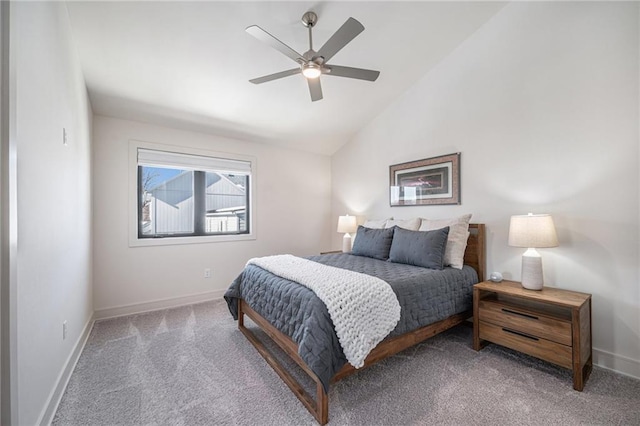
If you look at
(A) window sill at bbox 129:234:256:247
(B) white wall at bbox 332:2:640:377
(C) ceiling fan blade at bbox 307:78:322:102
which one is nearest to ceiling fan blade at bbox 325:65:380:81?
(C) ceiling fan blade at bbox 307:78:322:102

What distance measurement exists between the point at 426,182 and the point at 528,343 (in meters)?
1.93

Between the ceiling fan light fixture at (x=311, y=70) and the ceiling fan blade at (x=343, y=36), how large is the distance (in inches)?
3.8

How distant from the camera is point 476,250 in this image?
9.30 feet

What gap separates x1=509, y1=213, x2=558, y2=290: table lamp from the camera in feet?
6.99

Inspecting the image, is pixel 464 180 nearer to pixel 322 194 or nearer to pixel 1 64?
pixel 322 194

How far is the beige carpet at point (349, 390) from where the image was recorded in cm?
158

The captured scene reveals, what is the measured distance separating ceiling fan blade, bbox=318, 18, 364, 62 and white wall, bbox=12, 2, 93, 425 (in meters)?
1.59

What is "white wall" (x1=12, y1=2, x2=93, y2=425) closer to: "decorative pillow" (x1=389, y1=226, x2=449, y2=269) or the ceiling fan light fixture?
the ceiling fan light fixture

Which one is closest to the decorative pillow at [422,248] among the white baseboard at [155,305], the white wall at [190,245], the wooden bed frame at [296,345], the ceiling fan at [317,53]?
the wooden bed frame at [296,345]

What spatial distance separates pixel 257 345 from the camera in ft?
7.80

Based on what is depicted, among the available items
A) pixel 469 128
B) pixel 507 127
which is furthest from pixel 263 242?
pixel 507 127

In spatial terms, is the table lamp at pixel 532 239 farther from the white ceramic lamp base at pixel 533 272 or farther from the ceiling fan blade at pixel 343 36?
the ceiling fan blade at pixel 343 36

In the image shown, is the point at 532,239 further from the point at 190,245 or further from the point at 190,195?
the point at 190,195

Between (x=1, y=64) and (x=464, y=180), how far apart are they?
347 centimetres
